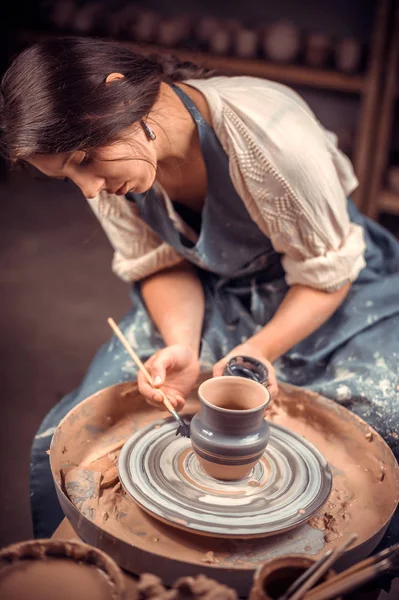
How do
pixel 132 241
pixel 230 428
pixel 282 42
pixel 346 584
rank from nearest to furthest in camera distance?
pixel 346 584, pixel 230 428, pixel 132 241, pixel 282 42

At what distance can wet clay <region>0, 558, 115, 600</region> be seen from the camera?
884mm

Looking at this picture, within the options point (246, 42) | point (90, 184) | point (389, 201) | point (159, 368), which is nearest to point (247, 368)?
point (159, 368)

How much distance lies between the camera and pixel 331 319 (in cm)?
170

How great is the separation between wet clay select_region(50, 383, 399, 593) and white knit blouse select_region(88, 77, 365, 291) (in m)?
0.33

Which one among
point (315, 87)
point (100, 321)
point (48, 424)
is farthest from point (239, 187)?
point (315, 87)

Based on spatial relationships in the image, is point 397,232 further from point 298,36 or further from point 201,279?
point 201,279

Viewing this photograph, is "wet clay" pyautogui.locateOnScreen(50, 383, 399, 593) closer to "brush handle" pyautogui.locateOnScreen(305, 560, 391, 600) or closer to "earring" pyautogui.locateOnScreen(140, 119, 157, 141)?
"brush handle" pyautogui.locateOnScreen(305, 560, 391, 600)

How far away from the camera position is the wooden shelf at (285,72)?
138 inches

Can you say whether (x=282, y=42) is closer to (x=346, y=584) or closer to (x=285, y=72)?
(x=285, y=72)

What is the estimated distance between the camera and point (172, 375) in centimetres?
152

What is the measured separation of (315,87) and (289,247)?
2810 millimetres

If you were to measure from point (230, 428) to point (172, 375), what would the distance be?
0.40 meters

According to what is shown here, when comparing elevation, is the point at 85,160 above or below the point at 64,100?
below

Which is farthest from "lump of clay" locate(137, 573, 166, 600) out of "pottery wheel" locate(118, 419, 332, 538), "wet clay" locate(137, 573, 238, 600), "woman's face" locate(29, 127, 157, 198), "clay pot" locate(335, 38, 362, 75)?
"clay pot" locate(335, 38, 362, 75)
